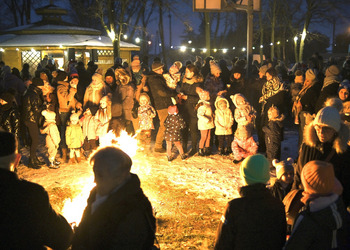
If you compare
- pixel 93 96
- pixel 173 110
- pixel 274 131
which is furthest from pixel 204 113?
pixel 93 96

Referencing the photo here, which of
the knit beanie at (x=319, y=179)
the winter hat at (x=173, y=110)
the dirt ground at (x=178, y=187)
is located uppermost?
the knit beanie at (x=319, y=179)

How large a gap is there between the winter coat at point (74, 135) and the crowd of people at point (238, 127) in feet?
0.07

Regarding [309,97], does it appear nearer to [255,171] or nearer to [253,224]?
[255,171]

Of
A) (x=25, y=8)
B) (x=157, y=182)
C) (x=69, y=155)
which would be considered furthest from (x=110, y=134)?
(x=25, y=8)

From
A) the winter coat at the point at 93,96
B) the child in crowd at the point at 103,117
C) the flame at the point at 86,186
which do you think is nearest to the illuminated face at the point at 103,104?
the child in crowd at the point at 103,117

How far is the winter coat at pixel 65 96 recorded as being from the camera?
8320 mm

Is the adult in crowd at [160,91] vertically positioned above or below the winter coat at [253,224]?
above

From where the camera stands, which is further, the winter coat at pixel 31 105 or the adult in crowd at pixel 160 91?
the adult in crowd at pixel 160 91

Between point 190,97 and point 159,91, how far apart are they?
741 millimetres

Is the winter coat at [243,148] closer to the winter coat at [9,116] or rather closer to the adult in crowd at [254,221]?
the winter coat at [9,116]

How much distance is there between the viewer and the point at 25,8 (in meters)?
37.3

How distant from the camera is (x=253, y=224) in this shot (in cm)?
297

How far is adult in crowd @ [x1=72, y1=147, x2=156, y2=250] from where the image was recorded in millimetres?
2477

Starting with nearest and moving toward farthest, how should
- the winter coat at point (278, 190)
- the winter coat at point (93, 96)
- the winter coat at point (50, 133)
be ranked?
the winter coat at point (278, 190), the winter coat at point (50, 133), the winter coat at point (93, 96)
